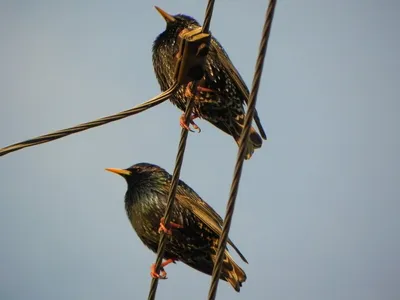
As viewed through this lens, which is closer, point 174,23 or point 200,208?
point 200,208

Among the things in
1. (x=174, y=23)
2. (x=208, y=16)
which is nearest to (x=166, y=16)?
A: (x=174, y=23)

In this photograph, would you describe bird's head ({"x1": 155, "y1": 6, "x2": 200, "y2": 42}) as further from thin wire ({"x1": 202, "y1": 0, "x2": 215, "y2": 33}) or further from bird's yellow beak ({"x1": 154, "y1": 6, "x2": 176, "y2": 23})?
thin wire ({"x1": 202, "y1": 0, "x2": 215, "y2": 33})

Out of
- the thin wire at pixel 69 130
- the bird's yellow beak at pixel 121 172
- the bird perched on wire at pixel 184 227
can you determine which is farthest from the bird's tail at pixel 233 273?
the thin wire at pixel 69 130

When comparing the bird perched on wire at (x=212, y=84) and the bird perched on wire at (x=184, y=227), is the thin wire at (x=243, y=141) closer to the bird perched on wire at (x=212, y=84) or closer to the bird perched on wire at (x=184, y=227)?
the bird perched on wire at (x=184, y=227)

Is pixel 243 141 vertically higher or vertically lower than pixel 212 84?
lower

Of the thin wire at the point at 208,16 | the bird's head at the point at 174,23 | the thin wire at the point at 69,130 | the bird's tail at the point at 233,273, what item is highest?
the bird's head at the point at 174,23

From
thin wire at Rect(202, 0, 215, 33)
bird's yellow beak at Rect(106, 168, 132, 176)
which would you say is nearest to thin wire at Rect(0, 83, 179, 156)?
thin wire at Rect(202, 0, 215, 33)

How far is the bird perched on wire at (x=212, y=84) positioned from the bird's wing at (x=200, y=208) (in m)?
0.64

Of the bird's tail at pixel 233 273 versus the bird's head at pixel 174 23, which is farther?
the bird's head at pixel 174 23

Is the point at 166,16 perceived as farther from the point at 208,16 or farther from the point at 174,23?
the point at 208,16

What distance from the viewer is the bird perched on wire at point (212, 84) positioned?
22.3 ft

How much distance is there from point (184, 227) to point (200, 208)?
0.22 meters

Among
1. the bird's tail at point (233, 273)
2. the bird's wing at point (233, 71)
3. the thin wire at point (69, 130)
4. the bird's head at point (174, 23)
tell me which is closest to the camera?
the thin wire at point (69, 130)

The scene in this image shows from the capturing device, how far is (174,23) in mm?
7020
